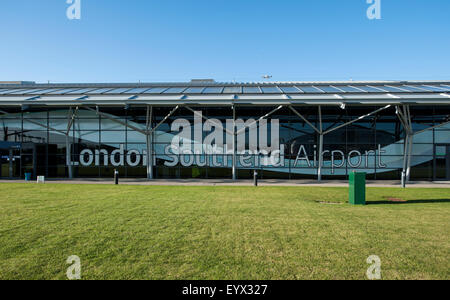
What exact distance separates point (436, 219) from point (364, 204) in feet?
8.98

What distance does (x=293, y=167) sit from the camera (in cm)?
2117

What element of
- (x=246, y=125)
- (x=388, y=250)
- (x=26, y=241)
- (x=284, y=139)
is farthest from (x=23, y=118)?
(x=388, y=250)

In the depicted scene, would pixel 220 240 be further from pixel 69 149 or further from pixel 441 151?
pixel 441 151
